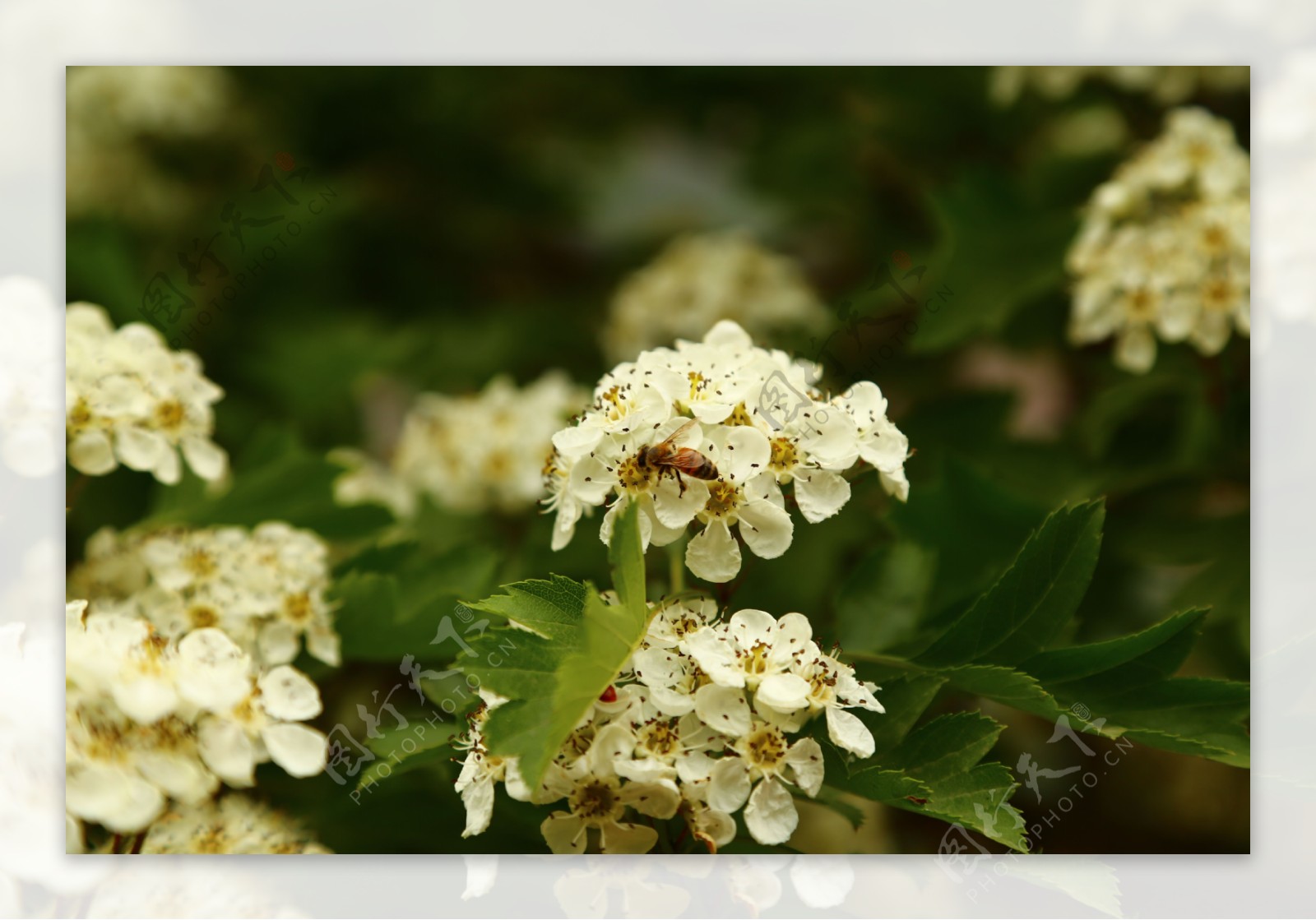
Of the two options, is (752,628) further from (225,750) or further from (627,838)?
(225,750)

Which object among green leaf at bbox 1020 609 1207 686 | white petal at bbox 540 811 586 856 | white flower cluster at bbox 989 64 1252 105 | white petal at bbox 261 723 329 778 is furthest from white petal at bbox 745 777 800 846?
white flower cluster at bbox 989 64 1252 105

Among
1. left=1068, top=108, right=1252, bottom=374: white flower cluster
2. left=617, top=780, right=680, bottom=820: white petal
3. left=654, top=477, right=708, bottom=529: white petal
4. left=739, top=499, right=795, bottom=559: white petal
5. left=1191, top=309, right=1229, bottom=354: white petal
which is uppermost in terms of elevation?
left=1068, top=108, right=1252, bottom=374: white flower cluster

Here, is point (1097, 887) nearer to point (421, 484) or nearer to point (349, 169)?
point (421, 484)

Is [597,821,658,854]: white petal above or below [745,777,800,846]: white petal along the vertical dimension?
below

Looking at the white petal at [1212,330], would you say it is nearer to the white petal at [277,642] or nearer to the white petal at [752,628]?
the white petal at [752,628]

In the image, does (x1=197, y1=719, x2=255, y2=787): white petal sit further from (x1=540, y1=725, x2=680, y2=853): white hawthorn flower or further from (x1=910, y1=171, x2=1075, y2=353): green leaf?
(x1=910, y1=171, x2=1075, y2=353): green leaf

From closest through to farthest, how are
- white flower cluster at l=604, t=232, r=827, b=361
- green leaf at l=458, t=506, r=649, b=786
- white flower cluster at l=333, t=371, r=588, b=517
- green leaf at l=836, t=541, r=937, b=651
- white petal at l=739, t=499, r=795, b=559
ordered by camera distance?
green leaf at l=458, t=506, r=649, b=786 < white petal at l=739, t=499, r=795, b=559 < green leaf at l=836, t=541, r=937, b=651 < white flower cluster at l=333, t=371, r=588, b=517 < white flower cluster at l=604, t=232, r=827, b=361

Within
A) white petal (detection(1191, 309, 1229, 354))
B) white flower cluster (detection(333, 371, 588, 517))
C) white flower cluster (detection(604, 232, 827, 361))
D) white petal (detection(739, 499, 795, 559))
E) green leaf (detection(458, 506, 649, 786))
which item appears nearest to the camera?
green leaf (detection(458, 506, 649, 786))

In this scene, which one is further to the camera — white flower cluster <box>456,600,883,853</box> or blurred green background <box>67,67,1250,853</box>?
blurred green background <box>67,67,1250,853</box>
